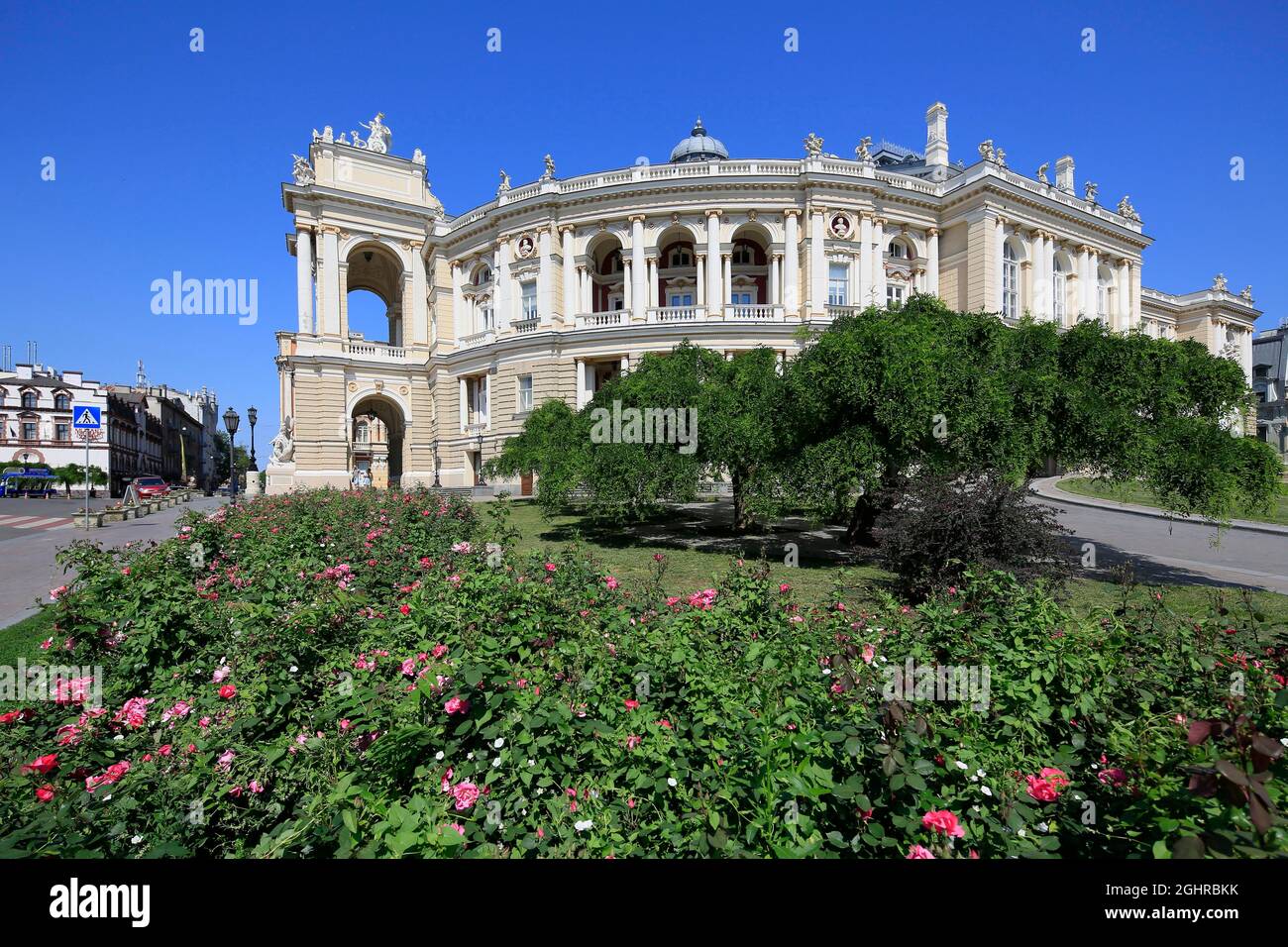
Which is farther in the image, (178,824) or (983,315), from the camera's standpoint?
(983,315)

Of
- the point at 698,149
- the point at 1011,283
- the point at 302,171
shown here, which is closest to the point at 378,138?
the point at 302,171

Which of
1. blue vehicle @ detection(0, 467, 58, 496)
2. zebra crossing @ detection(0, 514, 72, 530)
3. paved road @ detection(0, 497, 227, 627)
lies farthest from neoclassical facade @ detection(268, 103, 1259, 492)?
blue vehicle @ detection(0, 467, 58, 496)

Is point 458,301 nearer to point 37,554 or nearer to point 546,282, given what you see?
point 546,282

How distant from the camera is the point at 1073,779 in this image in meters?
2.70

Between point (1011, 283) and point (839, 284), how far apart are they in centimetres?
1272

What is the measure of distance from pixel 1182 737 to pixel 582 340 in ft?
114

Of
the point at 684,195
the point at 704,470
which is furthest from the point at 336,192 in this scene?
the point at 704,470

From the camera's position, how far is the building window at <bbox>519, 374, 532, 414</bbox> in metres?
36.5

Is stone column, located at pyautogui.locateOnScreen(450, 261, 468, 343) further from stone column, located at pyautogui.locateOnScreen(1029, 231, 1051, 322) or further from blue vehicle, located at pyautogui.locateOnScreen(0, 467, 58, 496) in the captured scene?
blue vehicle, located at pyautogui.locateOnScreen(0, 467, 58, 496)

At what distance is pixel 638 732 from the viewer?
302 cm

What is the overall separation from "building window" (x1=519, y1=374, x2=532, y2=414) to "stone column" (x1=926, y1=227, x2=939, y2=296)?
27.4 m

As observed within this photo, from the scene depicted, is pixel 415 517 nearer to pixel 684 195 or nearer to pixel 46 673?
pixel 46 673

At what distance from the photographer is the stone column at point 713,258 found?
34812mm

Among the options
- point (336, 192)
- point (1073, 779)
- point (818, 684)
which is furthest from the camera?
point (336, 192)
